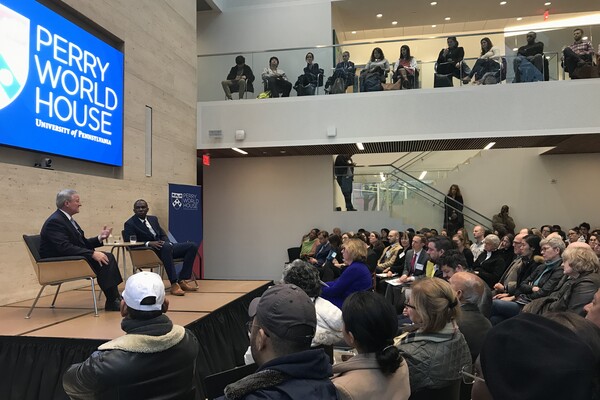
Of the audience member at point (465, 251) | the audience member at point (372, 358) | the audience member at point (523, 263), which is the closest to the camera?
the audience member at point (372, 358)

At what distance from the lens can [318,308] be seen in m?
2.73

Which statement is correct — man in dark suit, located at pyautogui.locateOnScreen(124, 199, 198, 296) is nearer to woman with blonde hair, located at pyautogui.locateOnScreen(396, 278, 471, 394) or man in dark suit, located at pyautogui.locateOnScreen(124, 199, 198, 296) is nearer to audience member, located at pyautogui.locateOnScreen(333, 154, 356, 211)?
woman with blonde hair, located at pyautogui.locateOnScreen(396, 278, 471, 394)

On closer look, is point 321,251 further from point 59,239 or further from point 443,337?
point 443,337

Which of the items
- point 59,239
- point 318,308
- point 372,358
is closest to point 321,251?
point 59,239

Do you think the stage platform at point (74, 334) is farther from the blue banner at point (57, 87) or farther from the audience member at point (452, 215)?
the audience member at point (452, 215)

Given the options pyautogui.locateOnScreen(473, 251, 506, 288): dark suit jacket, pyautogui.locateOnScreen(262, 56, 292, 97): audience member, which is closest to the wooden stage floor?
pyautogui.locateOnScreen(473, 251, 506, 288): dark suit jacket

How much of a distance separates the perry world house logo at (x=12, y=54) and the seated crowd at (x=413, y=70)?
488 centimetres

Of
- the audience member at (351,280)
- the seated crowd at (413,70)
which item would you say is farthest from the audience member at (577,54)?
the audience member at (351,280)

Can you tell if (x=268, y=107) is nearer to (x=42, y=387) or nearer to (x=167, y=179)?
(x=167, y=179)

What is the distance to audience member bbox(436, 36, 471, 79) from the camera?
8734mm

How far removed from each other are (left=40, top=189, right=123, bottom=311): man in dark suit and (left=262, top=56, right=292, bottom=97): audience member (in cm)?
597

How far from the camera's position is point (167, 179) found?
8.05 meters

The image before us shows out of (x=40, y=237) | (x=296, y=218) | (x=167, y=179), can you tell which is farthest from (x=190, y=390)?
(x=296, y=218)

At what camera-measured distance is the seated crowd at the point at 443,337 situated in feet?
2.55
